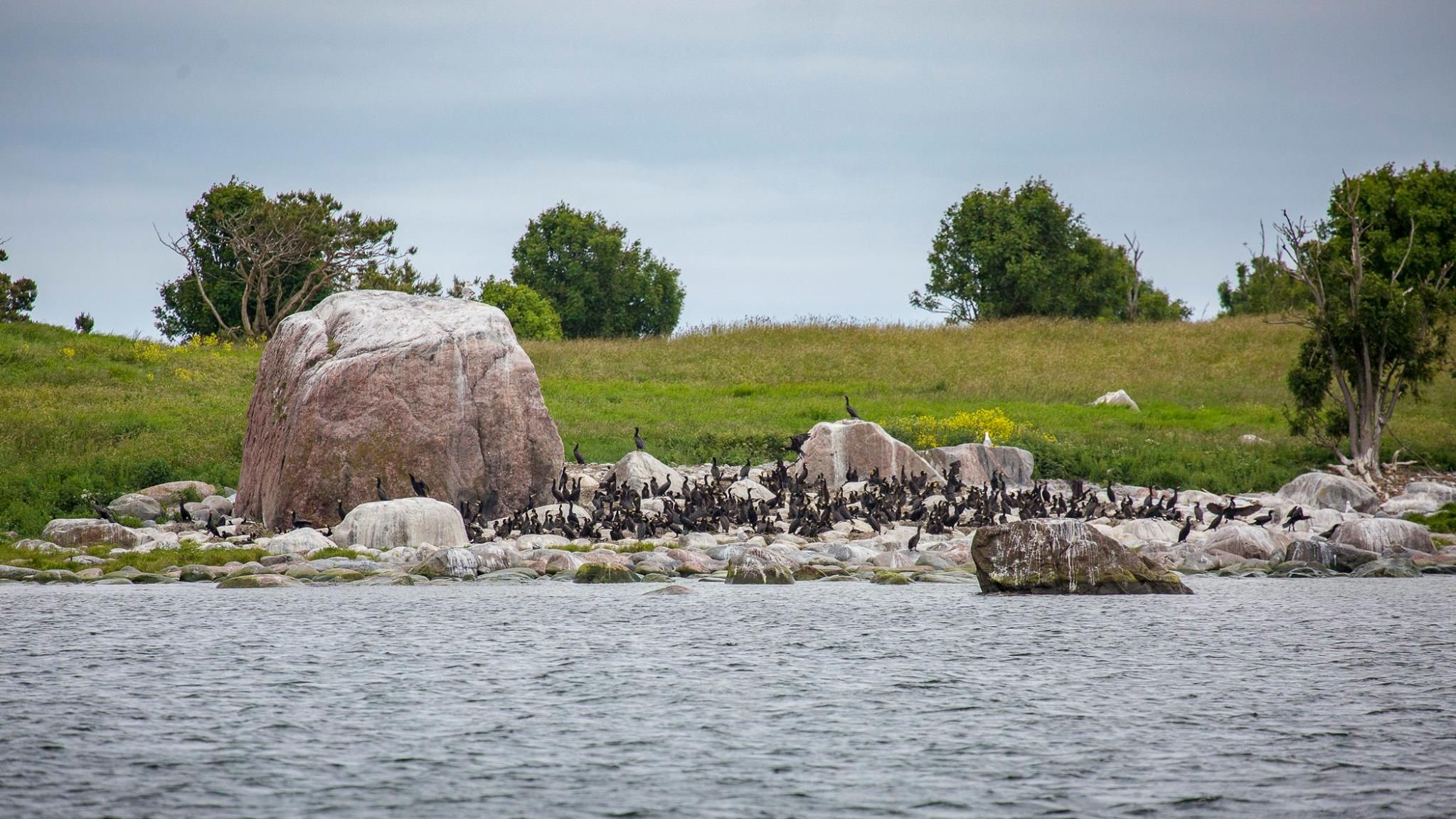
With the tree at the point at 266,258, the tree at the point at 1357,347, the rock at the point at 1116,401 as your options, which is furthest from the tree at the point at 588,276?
the tree at the point at 1357,347

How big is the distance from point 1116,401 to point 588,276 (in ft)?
153

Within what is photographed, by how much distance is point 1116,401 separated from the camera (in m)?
40.5

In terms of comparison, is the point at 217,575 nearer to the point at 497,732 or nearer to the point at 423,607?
the point at 423,607

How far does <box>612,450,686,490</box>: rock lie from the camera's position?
80.5ft

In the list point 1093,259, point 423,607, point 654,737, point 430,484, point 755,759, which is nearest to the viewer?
point 755,759

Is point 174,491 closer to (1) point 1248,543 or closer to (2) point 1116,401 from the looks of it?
(1) point 1248,543

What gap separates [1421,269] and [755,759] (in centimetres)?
5722

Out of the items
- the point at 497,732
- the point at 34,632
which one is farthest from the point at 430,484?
the point at 497,732

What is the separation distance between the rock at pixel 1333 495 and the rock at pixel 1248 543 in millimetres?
6806

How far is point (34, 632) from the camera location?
11.6m

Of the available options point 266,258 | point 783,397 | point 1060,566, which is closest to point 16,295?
point 266,258

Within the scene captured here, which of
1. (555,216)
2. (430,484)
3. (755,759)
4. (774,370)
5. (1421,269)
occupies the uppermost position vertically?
(555,216)

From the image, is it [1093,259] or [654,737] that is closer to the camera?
[654,737]

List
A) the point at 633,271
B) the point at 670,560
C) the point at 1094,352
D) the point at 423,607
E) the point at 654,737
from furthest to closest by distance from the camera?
the point at 633,271 < the point at 1094,352 < the point at 670,560 < the point at 423,607 < the point at 654,737
